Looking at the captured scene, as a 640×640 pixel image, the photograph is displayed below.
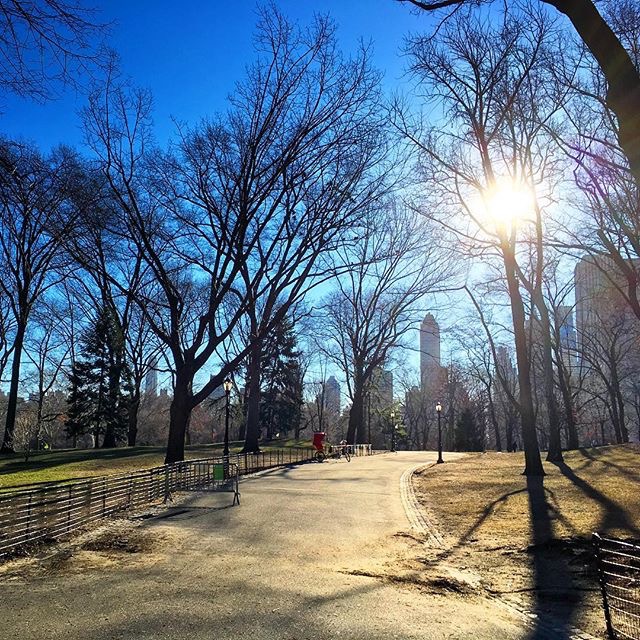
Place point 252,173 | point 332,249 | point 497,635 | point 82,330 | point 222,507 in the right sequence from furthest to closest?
point 82,330 < point 332,249 < point 252,173 < point 222,507 < point 497,635

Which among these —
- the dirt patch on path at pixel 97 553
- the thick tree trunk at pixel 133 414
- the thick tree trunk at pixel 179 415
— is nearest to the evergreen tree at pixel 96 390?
the thick tree trunk at pixel 133 414

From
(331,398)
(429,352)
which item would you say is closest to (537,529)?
(429,352)

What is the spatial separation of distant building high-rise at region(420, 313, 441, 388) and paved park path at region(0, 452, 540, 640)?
34.5 metres

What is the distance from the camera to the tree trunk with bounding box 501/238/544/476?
20.3m

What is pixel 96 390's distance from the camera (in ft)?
167

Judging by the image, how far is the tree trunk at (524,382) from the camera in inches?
799

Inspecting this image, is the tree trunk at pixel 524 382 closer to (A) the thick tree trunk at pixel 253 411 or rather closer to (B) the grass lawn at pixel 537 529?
(B) the grass lawn at pixel 537 529

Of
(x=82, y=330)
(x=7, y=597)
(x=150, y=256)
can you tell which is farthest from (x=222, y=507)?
(x=82, y=330)

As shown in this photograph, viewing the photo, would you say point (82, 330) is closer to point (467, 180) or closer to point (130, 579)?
point (467, 180)

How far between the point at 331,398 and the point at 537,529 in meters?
89.2

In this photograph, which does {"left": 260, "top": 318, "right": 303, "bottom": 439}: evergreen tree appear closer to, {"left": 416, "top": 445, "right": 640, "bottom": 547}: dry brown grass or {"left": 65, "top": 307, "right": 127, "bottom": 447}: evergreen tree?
{"left": 65, "top": 307, "right": 127, "bottom": 447}: evergreen tree

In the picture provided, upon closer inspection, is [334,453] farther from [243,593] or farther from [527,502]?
[243,593]

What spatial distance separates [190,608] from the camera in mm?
6148

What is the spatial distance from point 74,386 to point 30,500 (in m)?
45.2
